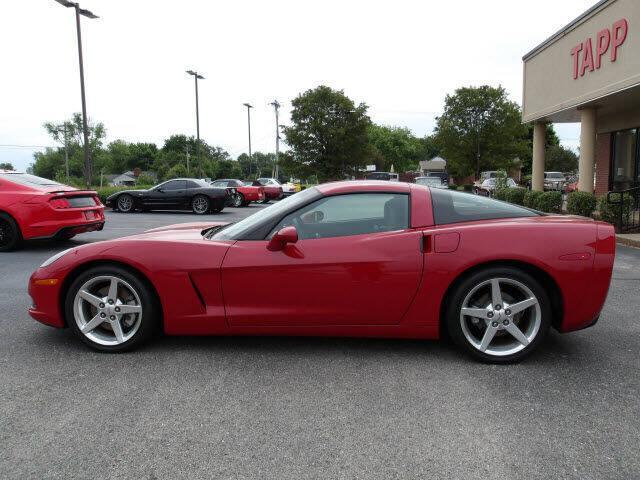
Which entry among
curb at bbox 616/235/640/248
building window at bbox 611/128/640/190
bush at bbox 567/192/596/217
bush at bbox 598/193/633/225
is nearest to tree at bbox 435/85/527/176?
building window at bbox 611/128/640/190

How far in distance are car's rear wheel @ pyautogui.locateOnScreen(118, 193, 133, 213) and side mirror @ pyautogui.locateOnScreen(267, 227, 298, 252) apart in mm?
17658

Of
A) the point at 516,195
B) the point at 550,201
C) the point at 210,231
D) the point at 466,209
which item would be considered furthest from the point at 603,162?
the point at 210,231

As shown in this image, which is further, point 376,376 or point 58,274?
point 58,274

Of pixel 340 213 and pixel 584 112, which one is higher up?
pixel 584 112

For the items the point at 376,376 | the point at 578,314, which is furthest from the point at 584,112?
the point at 376,376

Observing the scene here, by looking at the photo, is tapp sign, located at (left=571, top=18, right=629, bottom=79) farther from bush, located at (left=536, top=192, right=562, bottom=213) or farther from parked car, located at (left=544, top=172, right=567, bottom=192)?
parked car, located at (left=544, top=172, right=567, bottom=192)

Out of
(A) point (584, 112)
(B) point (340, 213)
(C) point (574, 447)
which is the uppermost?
(A) point (584, 112)

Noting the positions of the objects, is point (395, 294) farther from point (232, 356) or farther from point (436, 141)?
point (436, 141)

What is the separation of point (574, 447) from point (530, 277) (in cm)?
133

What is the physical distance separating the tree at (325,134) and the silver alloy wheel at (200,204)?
105ft

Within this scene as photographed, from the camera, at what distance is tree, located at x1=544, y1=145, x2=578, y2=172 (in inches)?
2542

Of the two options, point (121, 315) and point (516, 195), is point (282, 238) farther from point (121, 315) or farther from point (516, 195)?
point (516, 195)

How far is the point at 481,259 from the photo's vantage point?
3.68 meters

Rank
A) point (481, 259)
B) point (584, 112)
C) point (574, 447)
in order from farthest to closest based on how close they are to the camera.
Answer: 1. point (584, 112)
2. point (481, 259)
3. point (574, 447)
